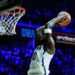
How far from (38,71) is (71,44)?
520 centimetres

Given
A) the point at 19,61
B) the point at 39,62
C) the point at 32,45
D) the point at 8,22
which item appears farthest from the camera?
the point at 32,45

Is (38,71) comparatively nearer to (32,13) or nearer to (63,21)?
(63,21)

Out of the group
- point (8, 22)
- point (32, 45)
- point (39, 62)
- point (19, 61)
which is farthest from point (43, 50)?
point (32, 45)

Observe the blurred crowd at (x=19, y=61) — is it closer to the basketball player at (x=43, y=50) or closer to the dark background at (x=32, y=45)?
the dark background at (x=32, y=45)

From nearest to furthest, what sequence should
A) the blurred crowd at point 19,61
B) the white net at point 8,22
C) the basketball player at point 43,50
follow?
the basketball player at point 43,50 < the white net at point 8,22 < the blurred crowd at point 19,61

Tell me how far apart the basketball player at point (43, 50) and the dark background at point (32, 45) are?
12.8 ft

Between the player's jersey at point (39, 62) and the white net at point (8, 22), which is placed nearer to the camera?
the player's jersey at point (39, 62)

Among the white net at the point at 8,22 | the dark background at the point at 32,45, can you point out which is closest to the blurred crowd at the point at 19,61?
the dark background at the point at 32,45

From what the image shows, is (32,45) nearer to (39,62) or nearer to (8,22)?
(8,22)

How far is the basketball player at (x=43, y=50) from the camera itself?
2.08 m

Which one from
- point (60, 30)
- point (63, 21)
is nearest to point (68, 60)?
point (60, 30)

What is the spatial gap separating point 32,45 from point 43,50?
14.2 feet

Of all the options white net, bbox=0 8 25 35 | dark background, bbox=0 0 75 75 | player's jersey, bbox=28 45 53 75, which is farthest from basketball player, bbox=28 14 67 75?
dark background, bbox=0 0 75 75

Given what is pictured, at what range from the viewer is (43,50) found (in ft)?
6.99
